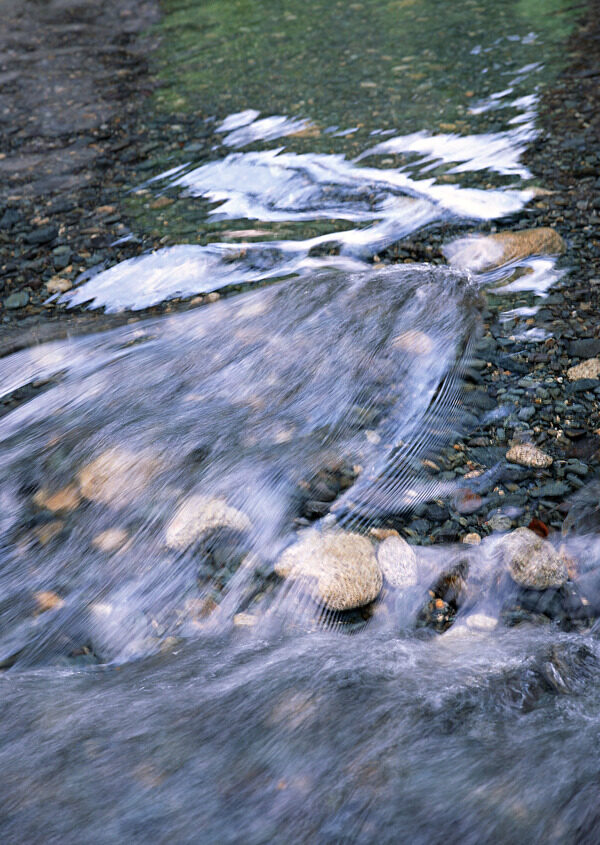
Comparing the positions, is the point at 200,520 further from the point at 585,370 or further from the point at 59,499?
the point at 585,370

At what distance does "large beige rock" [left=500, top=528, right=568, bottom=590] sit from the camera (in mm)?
2393

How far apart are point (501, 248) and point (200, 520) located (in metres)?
2.66

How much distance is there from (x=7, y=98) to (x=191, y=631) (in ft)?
25.3

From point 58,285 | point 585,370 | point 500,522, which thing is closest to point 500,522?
point 500,522

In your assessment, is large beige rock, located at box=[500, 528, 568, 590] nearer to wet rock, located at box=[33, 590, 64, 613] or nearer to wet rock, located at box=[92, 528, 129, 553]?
wet rock, located at box=[92, 528, 129, 553]

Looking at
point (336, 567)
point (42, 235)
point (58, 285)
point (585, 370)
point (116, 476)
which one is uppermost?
point (42, 235)

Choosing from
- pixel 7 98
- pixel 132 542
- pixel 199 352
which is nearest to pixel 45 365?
pixel 199 352

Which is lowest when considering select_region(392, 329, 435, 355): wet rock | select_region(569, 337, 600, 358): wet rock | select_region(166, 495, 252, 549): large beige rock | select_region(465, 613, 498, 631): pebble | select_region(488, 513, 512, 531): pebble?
select_region(465, 613, 498, 631): pebble

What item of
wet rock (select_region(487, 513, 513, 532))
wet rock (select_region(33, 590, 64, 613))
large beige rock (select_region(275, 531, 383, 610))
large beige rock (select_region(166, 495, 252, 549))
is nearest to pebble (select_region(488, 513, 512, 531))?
wet rock (select_region(487, 513, 513, 532))

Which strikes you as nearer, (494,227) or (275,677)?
(275,677)

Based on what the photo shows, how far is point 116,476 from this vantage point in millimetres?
2871

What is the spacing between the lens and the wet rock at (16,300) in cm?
429

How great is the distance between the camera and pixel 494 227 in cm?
452

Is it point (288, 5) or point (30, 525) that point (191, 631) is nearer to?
point (30, 525)
